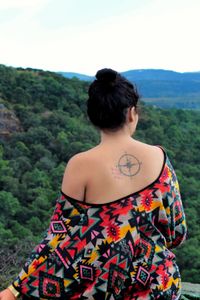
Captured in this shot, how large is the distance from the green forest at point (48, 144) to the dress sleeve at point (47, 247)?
10846 mm

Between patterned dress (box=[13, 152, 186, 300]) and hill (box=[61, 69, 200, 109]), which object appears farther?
hill (box=[61, 69, 200, 109])

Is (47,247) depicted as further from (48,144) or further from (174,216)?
(48,144)

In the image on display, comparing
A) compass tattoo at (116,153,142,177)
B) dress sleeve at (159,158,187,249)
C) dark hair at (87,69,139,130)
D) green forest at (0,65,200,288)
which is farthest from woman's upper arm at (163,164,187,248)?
green forest at (0,65,200,288)

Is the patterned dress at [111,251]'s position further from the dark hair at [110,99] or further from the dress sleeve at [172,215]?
the dark hair at [110,99]

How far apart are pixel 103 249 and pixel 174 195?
0.77 feet

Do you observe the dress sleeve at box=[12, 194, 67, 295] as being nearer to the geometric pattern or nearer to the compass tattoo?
the geometric pattern

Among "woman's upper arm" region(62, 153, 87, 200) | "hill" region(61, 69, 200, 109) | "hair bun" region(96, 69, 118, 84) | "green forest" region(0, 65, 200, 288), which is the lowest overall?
"hill" region(61, 69, 200, 109)

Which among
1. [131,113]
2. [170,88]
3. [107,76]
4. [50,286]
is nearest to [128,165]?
[131,113]

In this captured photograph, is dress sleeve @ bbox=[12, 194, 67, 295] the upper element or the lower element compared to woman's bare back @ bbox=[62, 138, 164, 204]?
lower

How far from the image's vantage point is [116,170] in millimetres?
1436

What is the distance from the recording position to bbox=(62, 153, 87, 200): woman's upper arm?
4.72 ft

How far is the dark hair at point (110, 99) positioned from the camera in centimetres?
142

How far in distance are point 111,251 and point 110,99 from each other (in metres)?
0.39

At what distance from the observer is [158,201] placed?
143 cm
